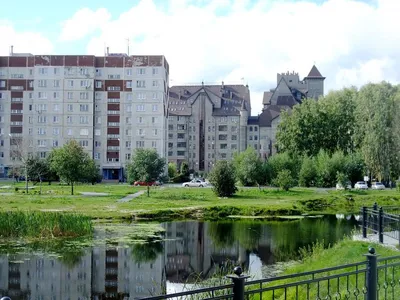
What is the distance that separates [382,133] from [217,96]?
2221 inches

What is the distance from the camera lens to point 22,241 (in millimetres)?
25156

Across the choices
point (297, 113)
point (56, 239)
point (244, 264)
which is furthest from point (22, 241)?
point (297, 113)

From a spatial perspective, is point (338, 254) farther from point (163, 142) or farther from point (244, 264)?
point (163, 142)

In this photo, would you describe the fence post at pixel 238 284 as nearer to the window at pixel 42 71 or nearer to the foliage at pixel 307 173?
the foliage at pixel 307 173

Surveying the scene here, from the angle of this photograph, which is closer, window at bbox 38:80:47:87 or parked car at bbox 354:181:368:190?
parked car at bbox 354:181:368:190

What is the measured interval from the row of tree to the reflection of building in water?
36.9 metres

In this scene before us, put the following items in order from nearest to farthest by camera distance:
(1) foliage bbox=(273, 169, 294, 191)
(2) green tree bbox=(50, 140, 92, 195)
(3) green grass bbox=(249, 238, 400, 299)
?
(3) green grass bbox=(249, 238, 400, 299) < (2) green tree bbox=(50, 140, 92, 195) < (1) foliage bbox=(273, 169, 294, 191)

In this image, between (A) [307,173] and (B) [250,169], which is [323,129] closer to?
(A) [307,173]

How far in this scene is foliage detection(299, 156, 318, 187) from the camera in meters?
67.1

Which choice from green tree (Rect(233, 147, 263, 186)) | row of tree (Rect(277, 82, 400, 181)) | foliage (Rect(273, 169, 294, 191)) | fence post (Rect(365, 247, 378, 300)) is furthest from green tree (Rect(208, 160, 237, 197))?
fence post (Rect(365, 247, 378, 300))

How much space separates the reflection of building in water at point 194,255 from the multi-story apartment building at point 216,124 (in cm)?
8121

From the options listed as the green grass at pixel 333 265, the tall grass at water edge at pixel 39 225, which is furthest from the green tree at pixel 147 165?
the green grass at pixel 333 265

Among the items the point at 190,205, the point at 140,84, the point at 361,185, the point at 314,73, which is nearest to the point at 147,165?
the point at 190,205

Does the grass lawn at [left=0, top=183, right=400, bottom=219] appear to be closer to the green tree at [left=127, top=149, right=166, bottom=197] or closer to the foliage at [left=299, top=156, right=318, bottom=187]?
the green tree at [left=127, top=149, right=166, bottom=197]
